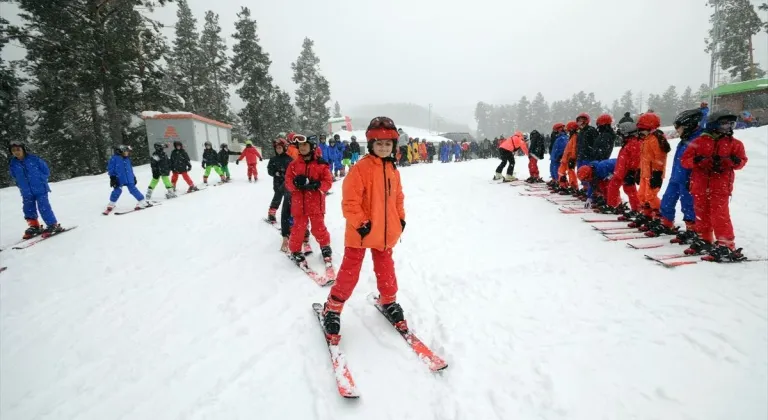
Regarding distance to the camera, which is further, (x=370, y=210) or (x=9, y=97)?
(x=9, y=97)

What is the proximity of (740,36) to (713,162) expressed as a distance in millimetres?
52836

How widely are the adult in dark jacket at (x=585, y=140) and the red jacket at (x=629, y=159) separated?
129cm

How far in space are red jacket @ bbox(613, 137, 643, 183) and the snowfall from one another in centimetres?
139

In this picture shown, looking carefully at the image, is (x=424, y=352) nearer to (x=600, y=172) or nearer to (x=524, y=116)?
(x=600, y=172)

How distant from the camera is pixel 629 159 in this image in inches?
257

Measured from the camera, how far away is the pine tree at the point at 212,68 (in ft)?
131

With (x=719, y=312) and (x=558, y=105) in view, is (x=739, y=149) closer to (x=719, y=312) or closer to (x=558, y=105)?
(x=719, y=312)

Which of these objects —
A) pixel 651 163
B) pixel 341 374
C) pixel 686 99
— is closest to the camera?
pixel 341 374

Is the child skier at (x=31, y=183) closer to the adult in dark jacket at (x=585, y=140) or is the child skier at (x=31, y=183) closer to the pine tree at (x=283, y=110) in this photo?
the adult in dark jacket at (x=585, y=140)

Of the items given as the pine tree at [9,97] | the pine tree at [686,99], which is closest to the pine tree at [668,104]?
the pine tree at [686,99]

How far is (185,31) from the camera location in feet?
126

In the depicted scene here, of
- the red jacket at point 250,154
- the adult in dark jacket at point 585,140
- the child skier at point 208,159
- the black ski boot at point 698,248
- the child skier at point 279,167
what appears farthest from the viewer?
the red jacket at point 250,154

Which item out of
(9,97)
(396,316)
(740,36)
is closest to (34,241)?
(396,316)

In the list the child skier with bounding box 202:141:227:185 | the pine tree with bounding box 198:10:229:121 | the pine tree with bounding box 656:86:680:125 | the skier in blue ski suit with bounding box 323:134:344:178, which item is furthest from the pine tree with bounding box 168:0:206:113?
the pine tree with bounding box 656:86:680:125
